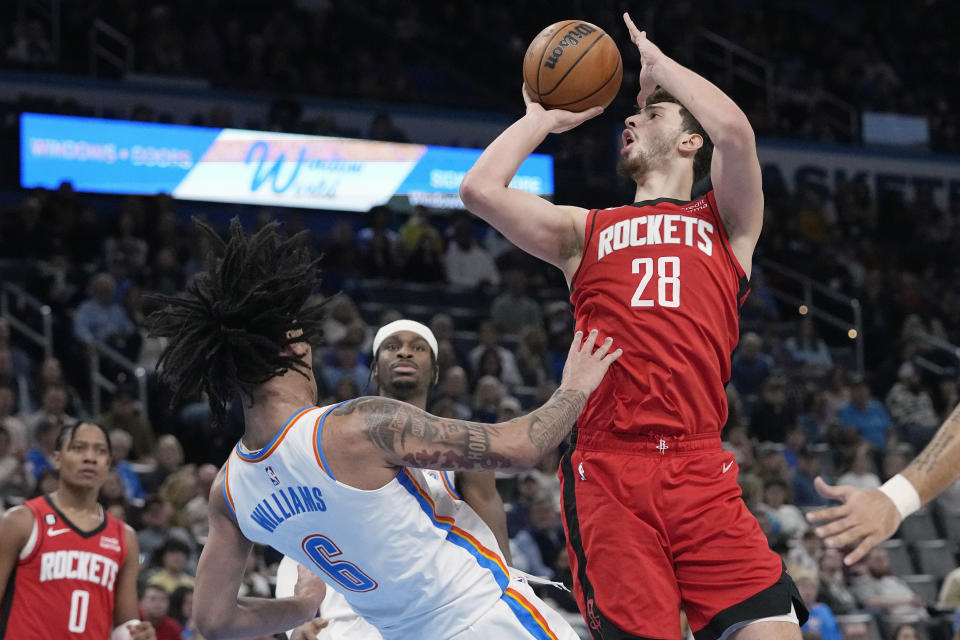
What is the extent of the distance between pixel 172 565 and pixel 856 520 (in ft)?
21.3

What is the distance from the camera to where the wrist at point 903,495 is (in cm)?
356

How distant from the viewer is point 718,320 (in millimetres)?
4586

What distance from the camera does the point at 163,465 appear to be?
10.9 meters

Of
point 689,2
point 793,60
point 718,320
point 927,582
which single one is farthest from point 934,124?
point 718,320

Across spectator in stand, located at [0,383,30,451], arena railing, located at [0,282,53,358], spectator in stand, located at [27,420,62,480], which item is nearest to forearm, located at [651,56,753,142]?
spectator in stand, located at [27,420,62,480]

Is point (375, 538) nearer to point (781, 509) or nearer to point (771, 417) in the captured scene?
point (781, 509)

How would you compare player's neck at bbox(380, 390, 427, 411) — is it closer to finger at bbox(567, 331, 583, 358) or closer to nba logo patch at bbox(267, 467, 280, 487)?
finger at bbox(567, 331, 583, 358)

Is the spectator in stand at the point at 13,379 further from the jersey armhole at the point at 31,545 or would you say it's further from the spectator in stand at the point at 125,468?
the jersey armhole at the point at 31,545

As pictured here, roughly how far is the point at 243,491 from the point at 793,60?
2083cm

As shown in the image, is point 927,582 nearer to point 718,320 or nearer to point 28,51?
point 718,320

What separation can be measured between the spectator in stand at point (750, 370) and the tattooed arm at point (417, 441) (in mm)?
11826

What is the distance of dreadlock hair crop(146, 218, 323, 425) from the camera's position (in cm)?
409

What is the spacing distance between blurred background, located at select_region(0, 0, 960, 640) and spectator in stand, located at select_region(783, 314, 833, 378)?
0.19 ft

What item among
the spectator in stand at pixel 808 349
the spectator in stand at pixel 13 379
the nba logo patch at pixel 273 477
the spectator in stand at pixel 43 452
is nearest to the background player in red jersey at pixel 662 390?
the nba logo patch at pixel 273 477
